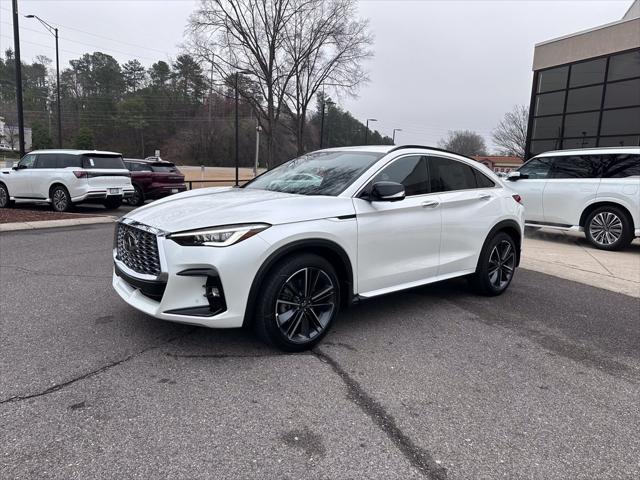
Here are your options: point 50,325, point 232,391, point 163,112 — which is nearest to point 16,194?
point 50,325

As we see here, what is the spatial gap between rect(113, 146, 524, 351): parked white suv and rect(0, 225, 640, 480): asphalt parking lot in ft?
1.31

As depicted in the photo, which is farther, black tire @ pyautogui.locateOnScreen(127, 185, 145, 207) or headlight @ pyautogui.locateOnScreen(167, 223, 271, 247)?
black tire @ pyautogui.locateOnScreen(127, 185, 145, 207)

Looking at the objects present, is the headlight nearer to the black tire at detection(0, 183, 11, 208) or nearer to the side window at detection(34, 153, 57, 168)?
the side window at detection(34, 153, 57, 168)

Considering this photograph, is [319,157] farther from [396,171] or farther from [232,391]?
[232,391]

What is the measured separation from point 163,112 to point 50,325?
8662 cm

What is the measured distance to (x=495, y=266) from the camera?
5355mm

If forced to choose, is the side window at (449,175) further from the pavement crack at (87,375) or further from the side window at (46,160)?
the side window at (46,160)

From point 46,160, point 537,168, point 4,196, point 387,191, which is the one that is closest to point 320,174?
point 387,191

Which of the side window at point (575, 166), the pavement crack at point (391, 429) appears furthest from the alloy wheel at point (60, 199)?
the side window at point (575, 166)

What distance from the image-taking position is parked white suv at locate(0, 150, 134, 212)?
12242mm

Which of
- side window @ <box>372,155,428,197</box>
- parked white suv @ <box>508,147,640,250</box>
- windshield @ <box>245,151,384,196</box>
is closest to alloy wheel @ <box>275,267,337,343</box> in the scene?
windshield @ <box>245,151,384,196</box>

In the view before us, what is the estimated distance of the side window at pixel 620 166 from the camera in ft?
28.1

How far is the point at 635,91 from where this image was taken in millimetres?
18953

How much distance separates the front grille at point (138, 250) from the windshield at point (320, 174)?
1.34m
